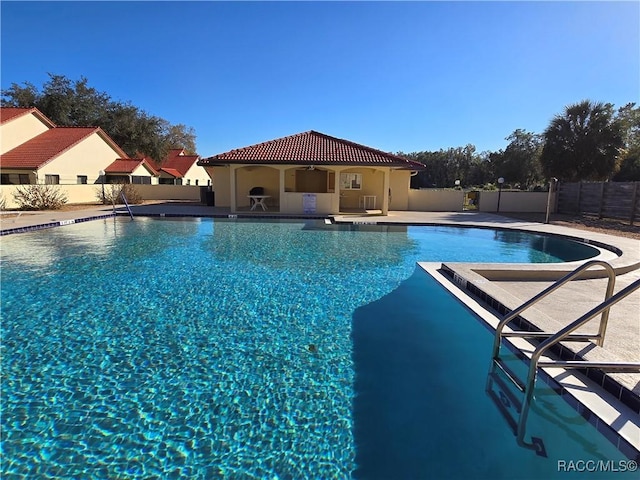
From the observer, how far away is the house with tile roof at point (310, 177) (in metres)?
16.7

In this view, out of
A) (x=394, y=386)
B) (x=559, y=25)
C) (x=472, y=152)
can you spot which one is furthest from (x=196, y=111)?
(x=472, y=152)

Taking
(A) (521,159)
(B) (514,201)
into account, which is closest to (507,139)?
(A) (521,159)

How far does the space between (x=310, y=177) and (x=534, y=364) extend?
61.4ft

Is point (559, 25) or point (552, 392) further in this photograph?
point (559, 25)

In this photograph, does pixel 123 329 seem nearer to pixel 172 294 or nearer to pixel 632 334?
pixel 172 294

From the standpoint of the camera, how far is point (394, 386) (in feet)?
11.5

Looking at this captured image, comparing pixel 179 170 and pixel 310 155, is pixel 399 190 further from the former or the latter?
pixel 179 170

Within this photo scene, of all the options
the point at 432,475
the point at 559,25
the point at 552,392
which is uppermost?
the point at 559,25

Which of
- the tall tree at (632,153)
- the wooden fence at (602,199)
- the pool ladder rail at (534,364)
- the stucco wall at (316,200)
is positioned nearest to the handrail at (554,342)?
the pool ladder rail at (534,364)

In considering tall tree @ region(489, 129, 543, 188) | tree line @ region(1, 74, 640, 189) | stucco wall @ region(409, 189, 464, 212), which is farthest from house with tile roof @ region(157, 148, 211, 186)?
tall tree @ region(489, 129, 543, 188)

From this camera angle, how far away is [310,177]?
20.7 m

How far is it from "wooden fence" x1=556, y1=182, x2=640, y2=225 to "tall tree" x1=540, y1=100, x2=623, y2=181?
4.56 metres

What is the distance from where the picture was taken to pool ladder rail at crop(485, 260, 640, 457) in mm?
2523

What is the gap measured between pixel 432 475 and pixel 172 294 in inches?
194
